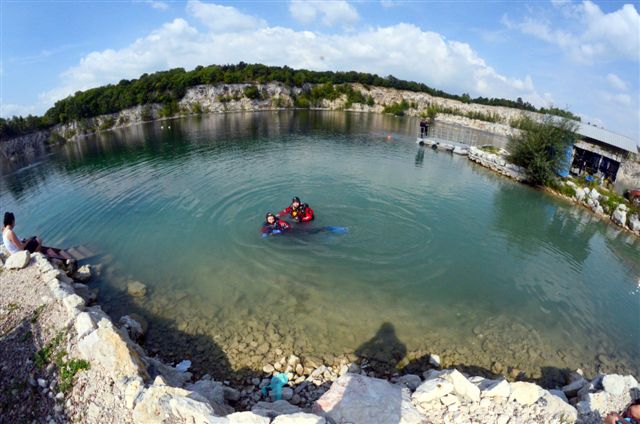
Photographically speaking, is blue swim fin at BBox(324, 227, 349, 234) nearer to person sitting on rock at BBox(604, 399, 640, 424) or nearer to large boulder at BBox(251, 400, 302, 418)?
large boulder at BBox(251, 400, 302, 418)

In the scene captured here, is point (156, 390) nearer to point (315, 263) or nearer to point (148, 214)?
point (315, 263)

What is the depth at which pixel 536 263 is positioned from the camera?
18.6 meters

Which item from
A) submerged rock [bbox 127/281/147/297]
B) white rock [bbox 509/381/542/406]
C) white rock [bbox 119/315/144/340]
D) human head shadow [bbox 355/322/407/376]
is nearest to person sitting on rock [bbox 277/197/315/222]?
submerged rock [bbox 127/281/147/297]

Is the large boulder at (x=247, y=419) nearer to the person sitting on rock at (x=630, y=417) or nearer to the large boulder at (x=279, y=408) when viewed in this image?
the large boulder at (x=279, y=408)

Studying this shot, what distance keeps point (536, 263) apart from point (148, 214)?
26030mm

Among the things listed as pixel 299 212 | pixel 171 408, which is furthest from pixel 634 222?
pixel 171 408

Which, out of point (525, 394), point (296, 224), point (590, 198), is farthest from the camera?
point (590, 198)

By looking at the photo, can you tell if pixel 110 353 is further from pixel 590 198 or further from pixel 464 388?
pixel 590 198

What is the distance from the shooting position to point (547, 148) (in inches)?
1246

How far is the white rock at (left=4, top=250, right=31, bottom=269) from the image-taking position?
532 inches

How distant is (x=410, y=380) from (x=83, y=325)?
10.5m

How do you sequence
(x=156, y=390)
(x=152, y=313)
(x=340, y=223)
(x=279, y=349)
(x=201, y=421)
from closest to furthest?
(x=201, y=421)
(x=156, y=390)
(x=279, y=349)
(x=152, y=313)
(x=340, y=223)

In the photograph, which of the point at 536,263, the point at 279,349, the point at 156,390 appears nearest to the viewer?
the point at 156,390

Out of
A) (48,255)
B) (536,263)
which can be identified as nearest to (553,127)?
(536,263)
